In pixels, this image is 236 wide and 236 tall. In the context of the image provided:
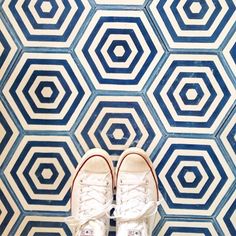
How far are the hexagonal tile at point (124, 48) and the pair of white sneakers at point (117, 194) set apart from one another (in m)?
0.14

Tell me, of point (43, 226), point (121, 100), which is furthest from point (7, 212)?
point (121, 100)

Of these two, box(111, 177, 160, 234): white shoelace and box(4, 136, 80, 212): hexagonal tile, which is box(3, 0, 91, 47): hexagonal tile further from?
box(111, 177, 160, 234): white shoelace

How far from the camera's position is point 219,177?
3.31 ft

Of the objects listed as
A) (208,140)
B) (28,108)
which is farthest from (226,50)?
(28,108)

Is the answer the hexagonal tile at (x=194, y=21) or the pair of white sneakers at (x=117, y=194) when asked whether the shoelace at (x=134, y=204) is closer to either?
the pair of white sneakers at (x=117, y=194)

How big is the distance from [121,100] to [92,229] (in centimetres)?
25

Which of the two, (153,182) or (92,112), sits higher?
(92,112)

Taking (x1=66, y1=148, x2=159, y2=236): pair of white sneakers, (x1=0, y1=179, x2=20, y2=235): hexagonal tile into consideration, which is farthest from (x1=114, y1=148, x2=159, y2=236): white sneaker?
(x1=0, y1=179, x2=20, y2=235): hexagonal tile

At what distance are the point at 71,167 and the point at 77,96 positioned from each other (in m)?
0.14

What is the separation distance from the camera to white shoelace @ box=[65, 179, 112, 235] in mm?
981

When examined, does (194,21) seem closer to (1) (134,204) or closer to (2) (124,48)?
(2) (124,48)

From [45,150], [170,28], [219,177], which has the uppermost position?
[170,28]

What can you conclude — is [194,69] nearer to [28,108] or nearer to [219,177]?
[219,177]

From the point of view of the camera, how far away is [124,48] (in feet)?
3.26
